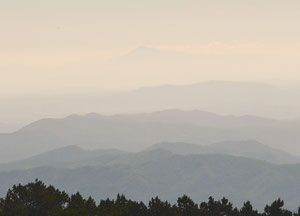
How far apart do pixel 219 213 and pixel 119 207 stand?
37.9 ft

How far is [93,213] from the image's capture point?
66.3 m

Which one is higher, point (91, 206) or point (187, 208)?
point (187, 208)

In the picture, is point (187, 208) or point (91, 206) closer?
point (91, 206)

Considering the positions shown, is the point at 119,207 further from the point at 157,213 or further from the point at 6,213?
the point at 6,213

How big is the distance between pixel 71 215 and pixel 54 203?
19316 millimetres

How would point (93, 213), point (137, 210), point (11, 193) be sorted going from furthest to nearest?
1. point (11, 193)
2. point (137, 210)
3. point (93, 213)

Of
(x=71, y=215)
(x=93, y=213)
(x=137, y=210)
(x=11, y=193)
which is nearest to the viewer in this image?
(x=71, y=215)

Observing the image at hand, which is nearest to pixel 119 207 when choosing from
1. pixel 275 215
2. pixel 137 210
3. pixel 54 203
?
pixel 137 210

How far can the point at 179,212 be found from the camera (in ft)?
245

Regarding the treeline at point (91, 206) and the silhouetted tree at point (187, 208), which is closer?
the treeline at point (91, 206)

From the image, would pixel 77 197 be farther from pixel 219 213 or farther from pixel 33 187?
pixel 219 213

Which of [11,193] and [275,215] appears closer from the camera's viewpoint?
[275,215]

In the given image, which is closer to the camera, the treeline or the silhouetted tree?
the treeline

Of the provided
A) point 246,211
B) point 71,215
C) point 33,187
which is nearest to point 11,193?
point 33,187
